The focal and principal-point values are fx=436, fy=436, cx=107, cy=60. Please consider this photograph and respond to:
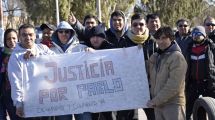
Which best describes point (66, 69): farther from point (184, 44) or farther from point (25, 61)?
point (184, 44)

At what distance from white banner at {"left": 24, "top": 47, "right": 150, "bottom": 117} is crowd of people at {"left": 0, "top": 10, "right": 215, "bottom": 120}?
13 cm

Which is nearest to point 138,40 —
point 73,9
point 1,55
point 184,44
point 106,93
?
point 106,93

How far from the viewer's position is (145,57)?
641 centimetres

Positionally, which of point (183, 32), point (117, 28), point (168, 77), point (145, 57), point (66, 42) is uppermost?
point (117, 28)

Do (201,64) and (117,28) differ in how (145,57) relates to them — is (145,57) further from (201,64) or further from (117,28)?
(201,64)

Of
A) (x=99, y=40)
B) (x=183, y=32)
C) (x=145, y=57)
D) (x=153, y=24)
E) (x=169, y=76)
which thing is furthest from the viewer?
(x=183, y=32)

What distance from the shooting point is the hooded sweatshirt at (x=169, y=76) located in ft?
17.5

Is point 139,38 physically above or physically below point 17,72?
above

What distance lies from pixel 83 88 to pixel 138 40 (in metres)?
1.08

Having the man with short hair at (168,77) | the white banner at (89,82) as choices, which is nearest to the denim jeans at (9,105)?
the white banner at (89,82)

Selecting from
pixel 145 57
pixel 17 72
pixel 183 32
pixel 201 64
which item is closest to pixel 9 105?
pixel 17 72

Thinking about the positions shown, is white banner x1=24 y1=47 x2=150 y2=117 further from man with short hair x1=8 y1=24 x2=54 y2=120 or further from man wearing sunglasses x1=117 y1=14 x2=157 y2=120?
man with short hair x1=8 y1=24 x2=54 y2=120

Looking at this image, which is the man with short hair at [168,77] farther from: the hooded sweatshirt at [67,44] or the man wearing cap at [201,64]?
the man wearing cap at [201,64]

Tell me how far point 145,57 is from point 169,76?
1.05 metres
